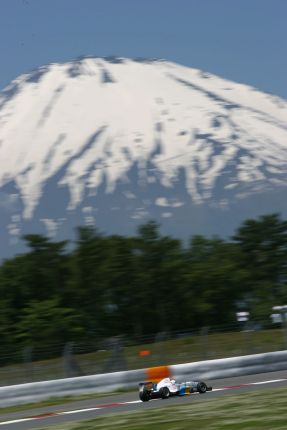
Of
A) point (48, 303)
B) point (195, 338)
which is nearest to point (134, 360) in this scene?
point (195, 338)

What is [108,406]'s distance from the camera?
15.1 m

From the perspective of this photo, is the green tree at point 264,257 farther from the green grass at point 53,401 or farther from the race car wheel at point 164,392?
the race car wheel at point 164,392

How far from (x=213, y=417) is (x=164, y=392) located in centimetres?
357

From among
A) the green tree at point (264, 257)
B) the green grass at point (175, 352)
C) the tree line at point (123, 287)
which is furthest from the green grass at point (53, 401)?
the green tree at point (264, 257)

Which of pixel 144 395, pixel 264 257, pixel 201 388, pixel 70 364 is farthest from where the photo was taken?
pixel 264 257

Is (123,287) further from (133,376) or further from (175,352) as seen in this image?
(133,376)

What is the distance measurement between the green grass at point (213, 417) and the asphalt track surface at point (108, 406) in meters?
0.60

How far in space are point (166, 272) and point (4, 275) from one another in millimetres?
11132

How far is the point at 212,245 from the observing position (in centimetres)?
8250

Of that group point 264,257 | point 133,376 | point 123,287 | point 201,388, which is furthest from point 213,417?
point 264,257

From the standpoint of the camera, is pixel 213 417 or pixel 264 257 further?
pixel 264 257

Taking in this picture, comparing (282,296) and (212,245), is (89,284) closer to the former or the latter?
(282,296)

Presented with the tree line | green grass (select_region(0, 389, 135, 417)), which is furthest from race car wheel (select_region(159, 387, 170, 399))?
the tree line

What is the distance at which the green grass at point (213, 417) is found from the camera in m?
10.6
